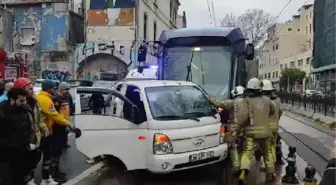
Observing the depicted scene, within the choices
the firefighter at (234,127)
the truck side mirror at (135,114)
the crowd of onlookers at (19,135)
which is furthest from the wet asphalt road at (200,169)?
the crowd of onlookers at (19,135)

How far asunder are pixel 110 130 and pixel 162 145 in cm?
99

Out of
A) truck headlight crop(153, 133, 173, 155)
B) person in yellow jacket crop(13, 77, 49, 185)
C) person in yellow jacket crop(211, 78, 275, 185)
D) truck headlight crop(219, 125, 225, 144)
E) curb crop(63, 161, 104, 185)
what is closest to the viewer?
person in yellow jacket crop(13, 77, 49, 185)

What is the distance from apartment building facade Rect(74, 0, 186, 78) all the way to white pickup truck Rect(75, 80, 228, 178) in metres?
22.5

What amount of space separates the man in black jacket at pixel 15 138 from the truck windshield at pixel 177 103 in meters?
2.56

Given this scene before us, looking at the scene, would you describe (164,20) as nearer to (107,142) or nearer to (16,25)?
(16,25)

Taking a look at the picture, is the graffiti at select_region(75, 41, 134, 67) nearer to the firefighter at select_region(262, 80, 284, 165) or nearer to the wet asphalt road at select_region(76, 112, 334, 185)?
the wet asphalt road at select_region(76, 112, 334, 185)

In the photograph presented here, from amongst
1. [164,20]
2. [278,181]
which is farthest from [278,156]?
[164,20]

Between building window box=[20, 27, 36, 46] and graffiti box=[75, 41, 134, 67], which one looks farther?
building window box=[20, 27, 36, 46]

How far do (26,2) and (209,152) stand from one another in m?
26.2

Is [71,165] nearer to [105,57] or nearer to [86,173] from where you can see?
[86,173]

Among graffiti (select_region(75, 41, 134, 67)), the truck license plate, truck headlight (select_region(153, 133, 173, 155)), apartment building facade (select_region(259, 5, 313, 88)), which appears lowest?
the truck license plate

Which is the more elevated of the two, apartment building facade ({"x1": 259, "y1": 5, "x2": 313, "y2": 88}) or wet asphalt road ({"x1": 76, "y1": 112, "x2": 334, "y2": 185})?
apartment building facade ({"x1": 259, "y1": 5, "x2": 313, "y2": 88})

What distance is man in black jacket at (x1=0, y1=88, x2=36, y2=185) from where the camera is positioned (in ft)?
16.4

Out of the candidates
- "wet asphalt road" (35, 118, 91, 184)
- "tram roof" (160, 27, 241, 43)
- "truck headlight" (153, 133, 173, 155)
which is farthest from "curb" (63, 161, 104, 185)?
"tram roof" (160, 27, 241, 43)
